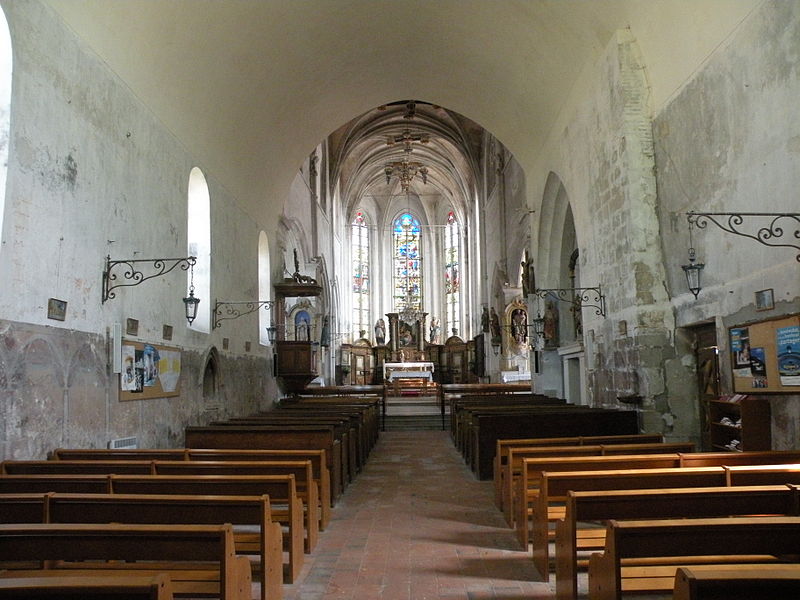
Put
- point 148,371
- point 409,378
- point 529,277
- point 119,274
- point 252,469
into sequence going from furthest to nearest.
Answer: point 409,378 < point 529,277 < point 148,371 < point 119,274 < point 252,469

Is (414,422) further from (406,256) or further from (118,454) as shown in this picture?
(406,256)

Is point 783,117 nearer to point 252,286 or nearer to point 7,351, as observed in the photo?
point 7,351

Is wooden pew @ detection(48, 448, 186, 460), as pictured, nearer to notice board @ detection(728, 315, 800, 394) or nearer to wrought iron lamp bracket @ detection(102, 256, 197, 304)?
wrought iron lamp bracket @ detection(102, 256, 197, 304)

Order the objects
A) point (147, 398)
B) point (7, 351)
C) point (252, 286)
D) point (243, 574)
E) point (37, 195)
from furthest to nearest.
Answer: point (252, 286), point (147, 398), point (37, 195), point (7, 351), point (243, 574)

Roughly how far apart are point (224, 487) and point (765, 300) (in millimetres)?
5403

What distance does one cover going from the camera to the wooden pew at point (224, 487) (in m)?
4.37

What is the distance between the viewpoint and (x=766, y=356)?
6609 mm

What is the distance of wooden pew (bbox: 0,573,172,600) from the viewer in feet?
6.64

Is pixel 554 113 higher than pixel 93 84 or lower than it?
higher

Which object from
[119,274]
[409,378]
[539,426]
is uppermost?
[119,274]

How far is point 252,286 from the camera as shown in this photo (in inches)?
563

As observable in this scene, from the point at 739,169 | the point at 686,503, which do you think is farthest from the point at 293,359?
the point at 686,503

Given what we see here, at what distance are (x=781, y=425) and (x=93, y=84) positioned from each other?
26.6 feet

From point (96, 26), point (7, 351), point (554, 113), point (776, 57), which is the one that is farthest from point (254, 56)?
point (776, 57)
